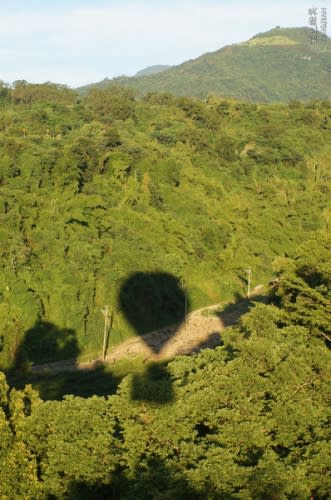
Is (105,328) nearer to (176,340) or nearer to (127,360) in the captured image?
(127,360)

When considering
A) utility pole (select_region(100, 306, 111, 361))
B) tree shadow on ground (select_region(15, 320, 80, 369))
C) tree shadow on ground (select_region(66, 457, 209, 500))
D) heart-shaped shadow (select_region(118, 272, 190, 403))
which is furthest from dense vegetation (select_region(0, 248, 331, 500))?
heart-shaped shadow (select_region(118, 272, 190, 403))

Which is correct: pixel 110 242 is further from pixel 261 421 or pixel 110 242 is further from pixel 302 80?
pixel 302 80

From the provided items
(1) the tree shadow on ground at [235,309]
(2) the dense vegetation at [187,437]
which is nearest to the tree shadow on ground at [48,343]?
(1) the tree shadow on ground at [235,309]

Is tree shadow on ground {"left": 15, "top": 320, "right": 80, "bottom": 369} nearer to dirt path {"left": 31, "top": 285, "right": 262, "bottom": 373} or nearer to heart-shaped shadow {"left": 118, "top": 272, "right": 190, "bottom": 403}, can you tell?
dirt path {"left": 31, "top": 285, "right": 262, "bottom": 373}

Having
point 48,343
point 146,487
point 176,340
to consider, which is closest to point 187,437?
point 146,487

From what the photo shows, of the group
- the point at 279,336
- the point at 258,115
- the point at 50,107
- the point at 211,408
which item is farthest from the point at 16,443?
the point at 258,115
